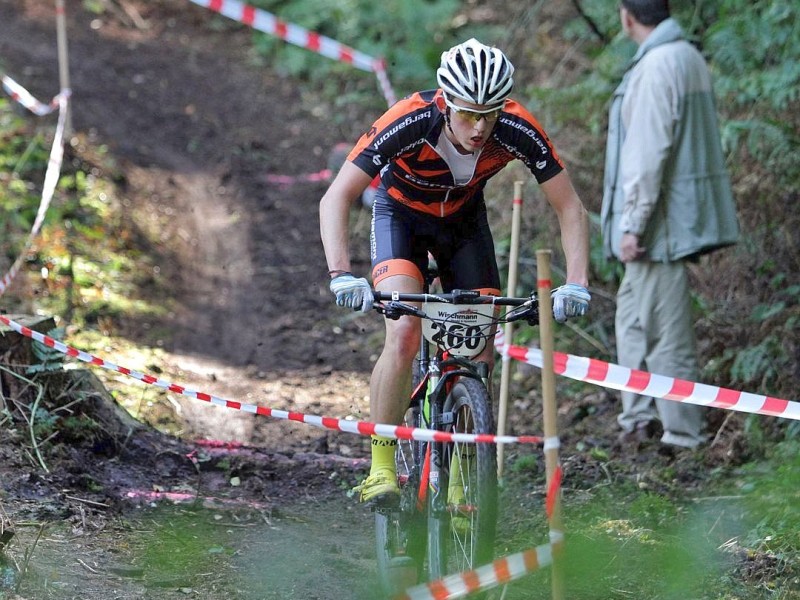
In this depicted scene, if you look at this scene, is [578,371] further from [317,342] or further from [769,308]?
[317,342]

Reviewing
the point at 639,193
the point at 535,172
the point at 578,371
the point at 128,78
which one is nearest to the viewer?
the point at 578,371

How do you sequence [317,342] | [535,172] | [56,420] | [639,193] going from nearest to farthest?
1. [535,172]
2. [56,420]
3. [639,193]
4. [317,342]

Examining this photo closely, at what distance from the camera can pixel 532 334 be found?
27.3ft

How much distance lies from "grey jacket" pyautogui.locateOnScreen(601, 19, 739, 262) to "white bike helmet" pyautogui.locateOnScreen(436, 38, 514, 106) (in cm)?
250

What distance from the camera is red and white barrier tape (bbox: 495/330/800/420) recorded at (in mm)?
3850

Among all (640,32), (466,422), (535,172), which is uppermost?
(640,32)

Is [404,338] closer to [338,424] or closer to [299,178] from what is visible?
[338,424]

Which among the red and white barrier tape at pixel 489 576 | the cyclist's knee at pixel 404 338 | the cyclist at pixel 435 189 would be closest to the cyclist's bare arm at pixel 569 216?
the cyclist at pixel 435 189

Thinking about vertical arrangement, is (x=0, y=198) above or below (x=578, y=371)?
above

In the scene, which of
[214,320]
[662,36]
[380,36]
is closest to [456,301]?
[662,36]

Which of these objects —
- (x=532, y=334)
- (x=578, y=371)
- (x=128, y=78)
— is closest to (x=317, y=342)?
(x=532, y=334)

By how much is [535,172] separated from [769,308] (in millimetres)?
2962

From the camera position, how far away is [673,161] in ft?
21.4

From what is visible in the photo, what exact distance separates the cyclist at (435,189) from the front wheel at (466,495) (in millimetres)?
267
